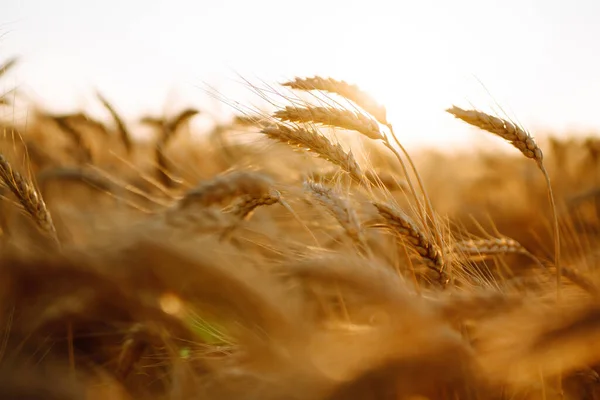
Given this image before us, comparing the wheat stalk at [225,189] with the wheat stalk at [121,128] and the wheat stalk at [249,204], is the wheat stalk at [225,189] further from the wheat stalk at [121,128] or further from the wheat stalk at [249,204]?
the wheat stalk at [121,128]

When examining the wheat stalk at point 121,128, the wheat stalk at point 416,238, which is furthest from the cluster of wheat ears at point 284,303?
the wheat stalk at point 121,128

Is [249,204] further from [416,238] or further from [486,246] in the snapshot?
[486,246]

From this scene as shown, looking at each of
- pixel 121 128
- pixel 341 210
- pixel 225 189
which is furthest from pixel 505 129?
pixel 121 128

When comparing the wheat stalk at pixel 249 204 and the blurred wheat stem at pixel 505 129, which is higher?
the blurred wheat stem at pixel 505 129

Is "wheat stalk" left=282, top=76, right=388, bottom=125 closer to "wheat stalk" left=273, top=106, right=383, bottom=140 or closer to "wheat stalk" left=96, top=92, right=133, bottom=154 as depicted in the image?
A: "wheat stalk" left=273, top=106, right=383, bottom=140

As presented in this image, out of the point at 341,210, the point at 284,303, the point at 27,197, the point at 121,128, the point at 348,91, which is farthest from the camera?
the point at 121,128

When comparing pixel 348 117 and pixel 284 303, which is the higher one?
pixel 348 117

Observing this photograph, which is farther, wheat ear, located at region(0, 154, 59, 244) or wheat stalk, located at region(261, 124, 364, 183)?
wheat stalk, located at region(261, 124, 364, 183)

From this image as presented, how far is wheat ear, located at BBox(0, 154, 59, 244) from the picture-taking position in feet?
3.55

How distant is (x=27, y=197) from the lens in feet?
3.68

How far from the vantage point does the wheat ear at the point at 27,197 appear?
1082 mm

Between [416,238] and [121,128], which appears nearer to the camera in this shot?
[416,238]

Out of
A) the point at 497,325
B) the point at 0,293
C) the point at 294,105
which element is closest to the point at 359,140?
the point at 294,105

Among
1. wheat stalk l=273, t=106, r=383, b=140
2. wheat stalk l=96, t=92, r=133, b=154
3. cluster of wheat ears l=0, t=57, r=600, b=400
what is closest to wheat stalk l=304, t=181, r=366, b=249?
cluster of wheat ears l=0, t=57, r=600, b=400
